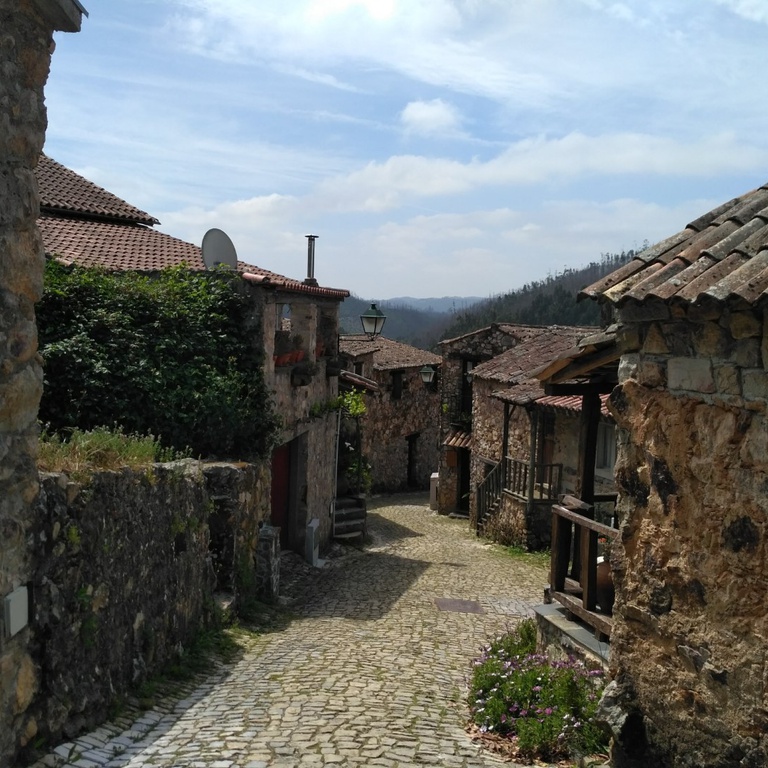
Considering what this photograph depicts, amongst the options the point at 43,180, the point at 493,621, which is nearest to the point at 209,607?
the point at 493,621

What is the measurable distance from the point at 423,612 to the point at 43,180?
1039cm

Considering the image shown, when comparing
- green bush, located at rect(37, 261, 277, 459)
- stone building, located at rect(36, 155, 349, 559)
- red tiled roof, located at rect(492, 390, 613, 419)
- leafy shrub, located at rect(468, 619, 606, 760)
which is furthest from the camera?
red tiled roof, located at rect(492, 390, 613, 419)

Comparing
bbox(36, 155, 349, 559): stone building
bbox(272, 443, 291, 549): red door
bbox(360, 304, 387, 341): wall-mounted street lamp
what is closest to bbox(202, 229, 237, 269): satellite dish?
bbox(36, 155, 349, 559): stone building

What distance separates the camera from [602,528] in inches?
251

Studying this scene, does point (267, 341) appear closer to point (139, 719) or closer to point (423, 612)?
point (423, 612)

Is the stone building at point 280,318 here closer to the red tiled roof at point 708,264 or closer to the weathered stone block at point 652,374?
the red tiled roof at point 708,264

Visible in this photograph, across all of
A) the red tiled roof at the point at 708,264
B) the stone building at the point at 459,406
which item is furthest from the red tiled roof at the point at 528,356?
the red tiled roof at the point at 708,264

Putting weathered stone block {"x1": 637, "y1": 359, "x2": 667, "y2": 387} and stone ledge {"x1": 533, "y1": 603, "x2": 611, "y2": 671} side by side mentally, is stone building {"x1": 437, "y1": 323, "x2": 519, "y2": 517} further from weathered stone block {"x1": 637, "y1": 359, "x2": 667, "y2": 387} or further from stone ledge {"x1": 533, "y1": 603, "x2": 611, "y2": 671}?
weathered stone block {"x1": 637, "y1": 359, "x2": 667, "y2": 387}

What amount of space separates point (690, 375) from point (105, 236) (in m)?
10.9

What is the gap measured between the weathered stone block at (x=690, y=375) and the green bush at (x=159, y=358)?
19.3 feet

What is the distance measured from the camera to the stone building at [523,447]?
671 inches

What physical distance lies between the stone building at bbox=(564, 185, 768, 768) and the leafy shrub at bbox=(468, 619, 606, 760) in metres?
0.45

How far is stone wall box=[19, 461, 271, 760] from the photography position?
4.63m

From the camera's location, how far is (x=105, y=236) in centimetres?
1337
